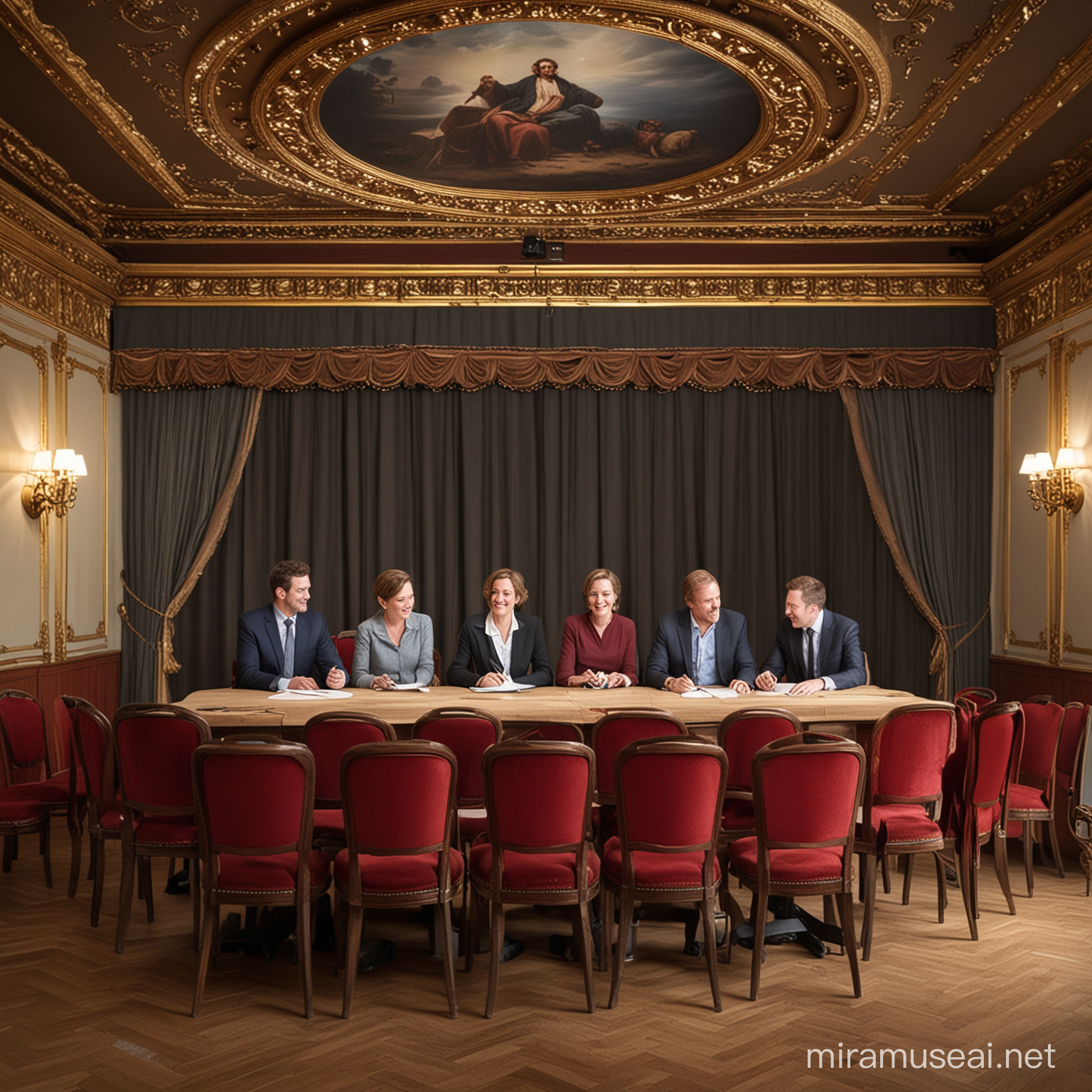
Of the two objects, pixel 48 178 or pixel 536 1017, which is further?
pixel 48 178

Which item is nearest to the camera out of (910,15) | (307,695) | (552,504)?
(910,15)

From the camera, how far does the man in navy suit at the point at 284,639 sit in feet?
20.3

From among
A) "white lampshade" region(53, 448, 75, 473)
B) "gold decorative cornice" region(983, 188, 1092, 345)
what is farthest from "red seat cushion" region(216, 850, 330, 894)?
"gold decorative cornice" region(983, 188, 1092, 345)

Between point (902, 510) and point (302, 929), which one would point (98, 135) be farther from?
point (902, 510)

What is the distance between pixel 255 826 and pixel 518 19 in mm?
4117

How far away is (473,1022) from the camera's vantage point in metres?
3.91

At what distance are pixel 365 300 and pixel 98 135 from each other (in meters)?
2.53

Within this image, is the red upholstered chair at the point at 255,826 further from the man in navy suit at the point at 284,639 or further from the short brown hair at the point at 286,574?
the short brown hair at the point at 286,574

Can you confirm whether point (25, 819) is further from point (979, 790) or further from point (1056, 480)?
point (1056, 480)

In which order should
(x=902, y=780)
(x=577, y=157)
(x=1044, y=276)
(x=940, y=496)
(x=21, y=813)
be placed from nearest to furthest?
(x=902, y=780), (x=21, y=813), (x=577, y=157), (x=1044, y=276), (x=940, y=496)

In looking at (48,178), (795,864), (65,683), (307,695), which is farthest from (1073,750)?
(48,178)

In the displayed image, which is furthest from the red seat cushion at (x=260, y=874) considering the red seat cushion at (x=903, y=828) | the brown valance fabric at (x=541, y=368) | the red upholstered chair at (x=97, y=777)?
the brown valance fabric at (x=541, y=368)

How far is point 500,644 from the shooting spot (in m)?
6.47

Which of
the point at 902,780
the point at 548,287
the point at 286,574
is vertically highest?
the point at 548,287
